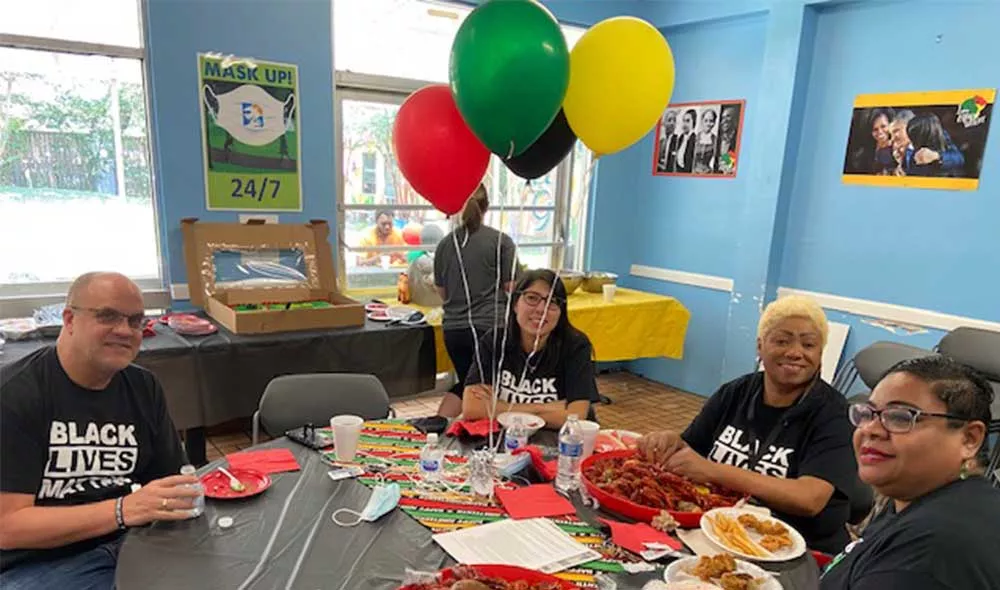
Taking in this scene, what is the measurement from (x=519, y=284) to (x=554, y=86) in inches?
32.9

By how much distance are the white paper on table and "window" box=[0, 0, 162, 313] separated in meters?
2.88

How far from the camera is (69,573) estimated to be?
4.35ft

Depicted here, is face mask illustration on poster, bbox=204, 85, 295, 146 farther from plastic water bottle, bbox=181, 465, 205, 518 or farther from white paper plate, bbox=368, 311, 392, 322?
plastic water bottle, bbox=181, 465, 205, 518

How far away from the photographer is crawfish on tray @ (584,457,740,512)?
1.41 meters

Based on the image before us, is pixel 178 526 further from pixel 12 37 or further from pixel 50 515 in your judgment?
pixel 12 37

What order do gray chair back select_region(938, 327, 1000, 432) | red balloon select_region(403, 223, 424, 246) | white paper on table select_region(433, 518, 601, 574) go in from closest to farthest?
white paper on table select_region(433, 518, 601, 574), gray chair back select_region(938, 327, 1000, 432), red balloon select_region(403, 223, 424, 246)

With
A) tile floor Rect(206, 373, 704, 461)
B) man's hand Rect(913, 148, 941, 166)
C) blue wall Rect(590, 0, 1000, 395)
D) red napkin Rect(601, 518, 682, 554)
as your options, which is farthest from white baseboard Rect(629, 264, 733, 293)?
red napkin Rect(601, 518, 682, 554)

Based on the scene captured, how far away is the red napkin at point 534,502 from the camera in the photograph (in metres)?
1.39

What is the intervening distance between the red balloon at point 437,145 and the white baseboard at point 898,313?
9.45 feet

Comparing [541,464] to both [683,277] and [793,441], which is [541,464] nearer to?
[793,441]

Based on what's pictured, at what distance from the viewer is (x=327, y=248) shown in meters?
3.53

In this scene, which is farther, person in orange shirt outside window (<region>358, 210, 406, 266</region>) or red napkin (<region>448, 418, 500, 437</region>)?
person in orange shirt outside window (<region>358, 210, 406, 266</region>)

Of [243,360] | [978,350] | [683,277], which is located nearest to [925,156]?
[978,350]

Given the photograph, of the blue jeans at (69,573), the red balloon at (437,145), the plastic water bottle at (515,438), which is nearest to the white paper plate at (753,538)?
the plastic water bottle at (515,438)
